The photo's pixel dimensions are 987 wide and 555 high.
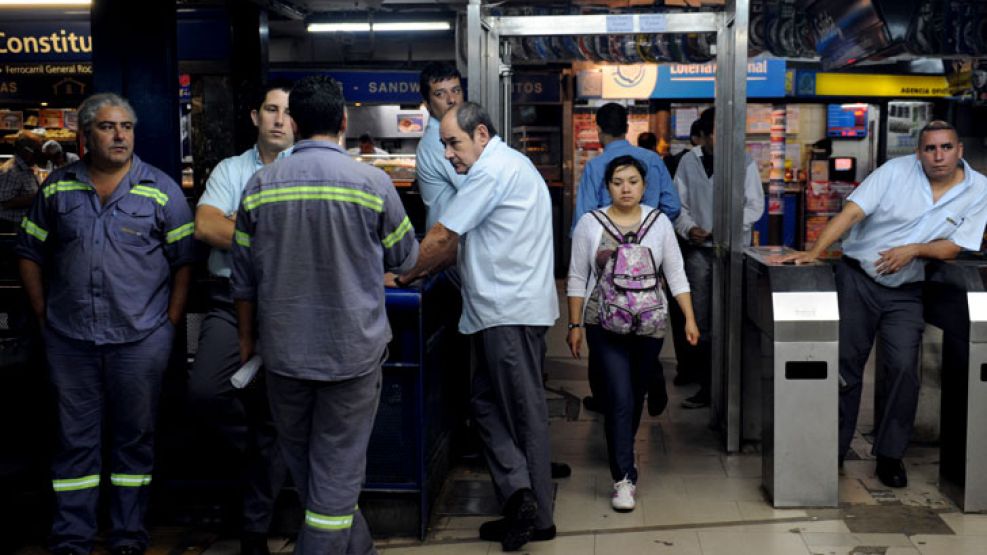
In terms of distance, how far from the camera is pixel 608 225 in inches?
211

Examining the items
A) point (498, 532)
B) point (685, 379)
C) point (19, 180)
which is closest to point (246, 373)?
point (498, 532)

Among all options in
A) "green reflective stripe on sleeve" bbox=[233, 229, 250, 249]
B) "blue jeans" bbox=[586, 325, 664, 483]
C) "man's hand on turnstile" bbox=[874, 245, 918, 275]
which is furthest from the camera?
"man's hand on turnstile" bbox=[874, 245, 918, 275]

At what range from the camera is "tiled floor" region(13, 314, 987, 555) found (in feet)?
15.8

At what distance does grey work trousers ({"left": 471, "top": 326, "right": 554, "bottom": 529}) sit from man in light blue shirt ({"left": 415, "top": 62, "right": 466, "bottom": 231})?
84 centimetres

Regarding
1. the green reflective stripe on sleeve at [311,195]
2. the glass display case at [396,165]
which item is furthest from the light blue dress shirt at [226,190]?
the glass display case at [396,165]

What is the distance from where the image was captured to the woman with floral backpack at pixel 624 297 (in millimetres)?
5180

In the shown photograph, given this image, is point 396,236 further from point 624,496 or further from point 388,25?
point 388,25

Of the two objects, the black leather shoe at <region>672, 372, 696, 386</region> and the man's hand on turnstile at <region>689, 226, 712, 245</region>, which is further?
the black leather shoe at <region>672, 372, 696, 386</region>

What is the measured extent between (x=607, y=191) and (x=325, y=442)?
3.59 meters

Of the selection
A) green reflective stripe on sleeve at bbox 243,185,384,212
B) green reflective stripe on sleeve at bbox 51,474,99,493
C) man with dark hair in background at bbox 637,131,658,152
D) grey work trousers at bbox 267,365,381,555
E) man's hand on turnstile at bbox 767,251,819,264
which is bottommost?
green reflective stripe on sleeve at bbox 51,474,99,493

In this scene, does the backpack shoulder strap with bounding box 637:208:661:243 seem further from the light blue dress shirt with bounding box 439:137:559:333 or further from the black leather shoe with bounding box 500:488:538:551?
the black leather shoe with bounding box 500:488:538:551

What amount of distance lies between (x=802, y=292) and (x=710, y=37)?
2538 millimetres

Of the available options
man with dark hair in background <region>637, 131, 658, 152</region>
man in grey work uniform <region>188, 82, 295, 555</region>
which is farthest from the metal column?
man with dark hair in background <region>637, 131, 658, 152</region>

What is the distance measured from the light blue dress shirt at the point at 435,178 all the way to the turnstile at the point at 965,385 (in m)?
2.35
